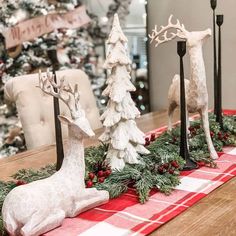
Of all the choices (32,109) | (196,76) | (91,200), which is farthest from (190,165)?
(32,109)

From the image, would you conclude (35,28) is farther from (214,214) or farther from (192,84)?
(214,214)

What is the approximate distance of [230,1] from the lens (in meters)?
2.44

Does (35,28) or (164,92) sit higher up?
(35,28)

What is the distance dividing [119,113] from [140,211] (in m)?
0.32

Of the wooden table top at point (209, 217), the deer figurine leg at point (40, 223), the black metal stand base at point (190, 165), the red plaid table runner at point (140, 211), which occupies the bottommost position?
the wooden table top at point (209, 217)

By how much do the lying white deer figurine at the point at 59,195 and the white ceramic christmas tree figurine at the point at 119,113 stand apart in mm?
196

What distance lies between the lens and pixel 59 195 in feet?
2.99

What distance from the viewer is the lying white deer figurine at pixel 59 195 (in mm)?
848

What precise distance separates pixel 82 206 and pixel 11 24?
69.6 inches

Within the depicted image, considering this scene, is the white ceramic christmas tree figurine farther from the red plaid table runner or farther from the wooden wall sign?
the wooden wall sign

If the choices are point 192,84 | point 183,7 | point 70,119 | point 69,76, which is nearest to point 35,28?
point 69,76

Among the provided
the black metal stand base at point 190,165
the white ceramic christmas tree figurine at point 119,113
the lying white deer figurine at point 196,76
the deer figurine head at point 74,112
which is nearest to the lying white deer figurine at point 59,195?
the deer figurine head at point 74,112

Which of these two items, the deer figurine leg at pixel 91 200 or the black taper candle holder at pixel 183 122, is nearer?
the deer figurine leg at pixel 91 200

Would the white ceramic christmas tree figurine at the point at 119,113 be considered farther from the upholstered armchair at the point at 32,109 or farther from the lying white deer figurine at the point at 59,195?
the upholstered armchair at the point at 32,109
